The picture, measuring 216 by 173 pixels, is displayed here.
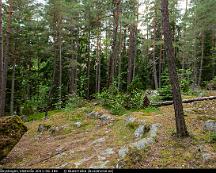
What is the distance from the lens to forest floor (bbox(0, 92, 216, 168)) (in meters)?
9.73

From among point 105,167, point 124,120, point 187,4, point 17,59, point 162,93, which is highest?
point 187,4

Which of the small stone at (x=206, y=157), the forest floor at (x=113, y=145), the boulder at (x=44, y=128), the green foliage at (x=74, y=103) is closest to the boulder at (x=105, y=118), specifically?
the forest floor at (x=113, y=145)

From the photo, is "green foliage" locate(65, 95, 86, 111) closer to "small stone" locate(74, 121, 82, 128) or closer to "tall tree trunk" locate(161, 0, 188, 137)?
"small stone" locate(74, 121, 82, 128)

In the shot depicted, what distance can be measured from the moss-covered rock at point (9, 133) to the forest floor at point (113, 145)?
0.65 metres

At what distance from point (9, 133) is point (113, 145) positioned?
4.50 meters

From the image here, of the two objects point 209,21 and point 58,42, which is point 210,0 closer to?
point 209,21

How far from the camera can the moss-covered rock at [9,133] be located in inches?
473

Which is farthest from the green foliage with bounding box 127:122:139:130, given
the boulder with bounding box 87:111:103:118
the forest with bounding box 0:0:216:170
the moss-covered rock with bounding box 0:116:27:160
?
the moss-covered rock with bounding box 0:116:27:160

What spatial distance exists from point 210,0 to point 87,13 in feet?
42.3

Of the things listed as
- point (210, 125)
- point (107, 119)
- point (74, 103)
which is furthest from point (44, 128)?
point (210, 125)

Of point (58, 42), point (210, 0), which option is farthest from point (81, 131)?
point (210, 0)

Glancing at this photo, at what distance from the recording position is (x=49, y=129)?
57.3 ft

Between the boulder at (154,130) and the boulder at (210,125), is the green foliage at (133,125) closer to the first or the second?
the boulder at (154,130)

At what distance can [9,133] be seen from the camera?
12445 mm
